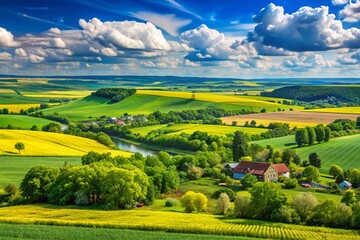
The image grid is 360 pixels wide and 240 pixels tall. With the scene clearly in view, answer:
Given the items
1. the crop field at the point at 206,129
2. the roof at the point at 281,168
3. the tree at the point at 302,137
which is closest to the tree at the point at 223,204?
the roof at the point at 281,168

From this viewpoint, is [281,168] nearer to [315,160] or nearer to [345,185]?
[315,160]

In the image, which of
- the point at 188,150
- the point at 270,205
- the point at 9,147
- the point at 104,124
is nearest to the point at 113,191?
the point at 270,205

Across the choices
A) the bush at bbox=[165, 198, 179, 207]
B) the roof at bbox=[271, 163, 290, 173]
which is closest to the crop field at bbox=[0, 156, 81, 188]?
the bush at bbox=[165, 198, 179, 207]

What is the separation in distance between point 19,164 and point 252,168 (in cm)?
4008

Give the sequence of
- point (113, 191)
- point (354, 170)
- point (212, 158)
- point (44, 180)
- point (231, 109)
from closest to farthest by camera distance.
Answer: point (113, 191) → point (44, 180) → point (354, 170) → point (212, 158) → point (231, 109)

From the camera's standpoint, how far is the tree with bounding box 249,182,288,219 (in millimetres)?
46281

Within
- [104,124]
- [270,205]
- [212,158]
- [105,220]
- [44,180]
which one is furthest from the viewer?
[104,124]

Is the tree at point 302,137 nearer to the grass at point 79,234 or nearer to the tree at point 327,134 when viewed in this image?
the tree at point 327,134

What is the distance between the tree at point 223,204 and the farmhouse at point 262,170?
2462 cm

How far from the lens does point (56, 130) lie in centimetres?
12494

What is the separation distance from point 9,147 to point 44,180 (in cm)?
3675

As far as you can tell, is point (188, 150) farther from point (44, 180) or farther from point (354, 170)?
point (44, 180)

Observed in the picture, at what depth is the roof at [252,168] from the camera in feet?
245

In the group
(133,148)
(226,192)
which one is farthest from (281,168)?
(133,148)
